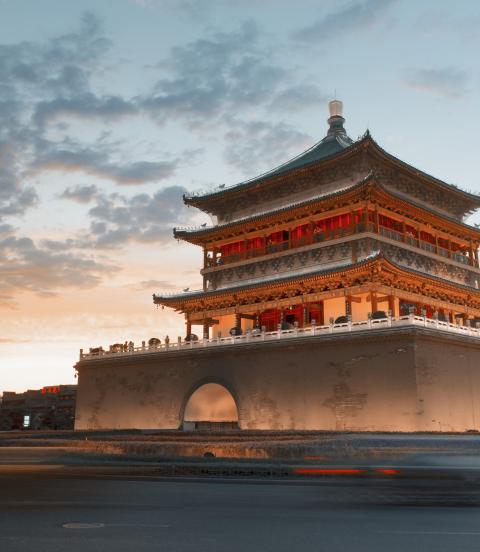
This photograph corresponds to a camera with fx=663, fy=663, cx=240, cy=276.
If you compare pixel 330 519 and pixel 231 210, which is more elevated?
pixel 231 210

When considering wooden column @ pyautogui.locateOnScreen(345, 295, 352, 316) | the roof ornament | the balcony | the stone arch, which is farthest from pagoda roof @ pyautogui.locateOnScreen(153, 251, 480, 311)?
the roof ornament

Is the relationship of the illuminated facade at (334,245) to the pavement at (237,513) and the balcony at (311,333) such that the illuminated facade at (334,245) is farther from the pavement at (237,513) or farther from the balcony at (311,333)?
the pavement at (237,513)

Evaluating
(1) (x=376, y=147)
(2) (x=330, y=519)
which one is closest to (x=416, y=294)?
(1) (x=376, y=147)

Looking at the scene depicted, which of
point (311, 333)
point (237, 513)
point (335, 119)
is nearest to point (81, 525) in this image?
point (237, 513)

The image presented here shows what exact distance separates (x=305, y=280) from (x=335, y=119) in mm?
12629

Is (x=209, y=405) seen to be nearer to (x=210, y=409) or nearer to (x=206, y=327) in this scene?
(x=210, y=409)

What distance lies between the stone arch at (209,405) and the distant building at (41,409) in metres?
14.4

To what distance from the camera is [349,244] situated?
31.7 metres

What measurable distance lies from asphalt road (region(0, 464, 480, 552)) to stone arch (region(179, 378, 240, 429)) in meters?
21.4

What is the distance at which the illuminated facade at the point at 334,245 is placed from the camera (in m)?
31.1

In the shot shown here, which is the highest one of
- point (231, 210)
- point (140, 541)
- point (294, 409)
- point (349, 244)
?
point (231, 210)

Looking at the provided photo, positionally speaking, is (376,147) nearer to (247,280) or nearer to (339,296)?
(339,296)

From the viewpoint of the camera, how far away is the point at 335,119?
39.4 meters

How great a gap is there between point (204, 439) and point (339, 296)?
10.4 m
